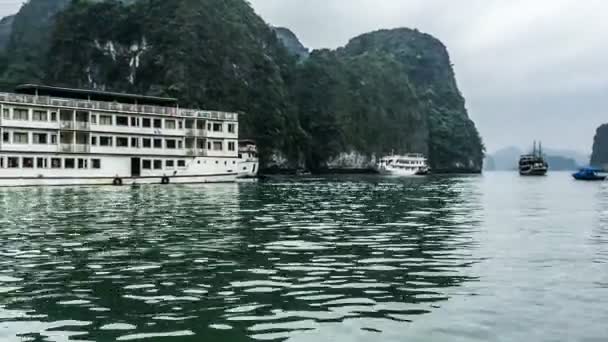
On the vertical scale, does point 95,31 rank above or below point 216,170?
above

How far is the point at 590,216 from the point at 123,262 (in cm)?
2709

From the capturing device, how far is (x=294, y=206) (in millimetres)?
37969

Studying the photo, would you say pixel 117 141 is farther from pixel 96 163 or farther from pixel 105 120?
pixel 96 163

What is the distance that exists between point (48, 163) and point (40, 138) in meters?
2.86

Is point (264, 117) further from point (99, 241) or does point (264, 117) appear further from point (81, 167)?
point (99, 241)

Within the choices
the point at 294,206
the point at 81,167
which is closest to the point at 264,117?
the point at 81,167

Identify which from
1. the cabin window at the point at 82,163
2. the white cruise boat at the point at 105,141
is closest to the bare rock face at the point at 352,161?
the white cruise boat at the point at 105,141

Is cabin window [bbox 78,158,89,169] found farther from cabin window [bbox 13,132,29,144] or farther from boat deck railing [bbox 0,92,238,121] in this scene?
cabin window [bbox 13,132,29,144]

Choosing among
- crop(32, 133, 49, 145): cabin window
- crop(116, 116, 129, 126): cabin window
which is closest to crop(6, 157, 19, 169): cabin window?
crop(32, 133, 49, 145): cabin window

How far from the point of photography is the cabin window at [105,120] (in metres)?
71.7

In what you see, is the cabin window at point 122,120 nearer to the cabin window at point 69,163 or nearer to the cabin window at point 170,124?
the cabin window at point 170,124

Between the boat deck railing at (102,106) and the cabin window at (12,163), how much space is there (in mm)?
6016

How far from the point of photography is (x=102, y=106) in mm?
71438

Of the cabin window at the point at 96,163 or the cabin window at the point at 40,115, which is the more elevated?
the cabin window at the point at 40,115
